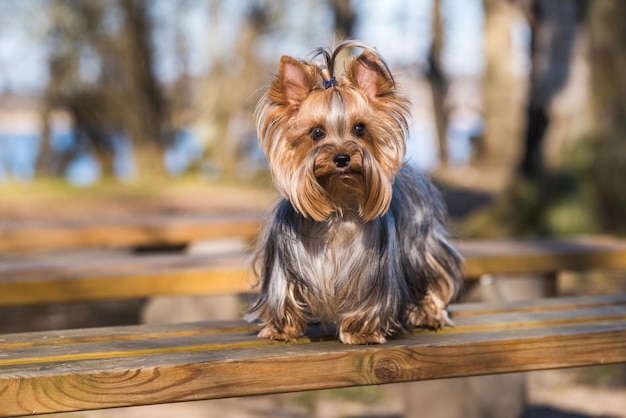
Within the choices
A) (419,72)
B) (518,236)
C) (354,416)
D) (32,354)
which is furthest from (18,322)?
(419,72)

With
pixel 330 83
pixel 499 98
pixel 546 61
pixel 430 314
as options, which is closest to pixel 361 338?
pixel 430 314

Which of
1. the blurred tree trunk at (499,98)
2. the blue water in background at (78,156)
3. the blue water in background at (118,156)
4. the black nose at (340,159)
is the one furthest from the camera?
the blue water in background at (78,156)

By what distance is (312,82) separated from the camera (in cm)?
261

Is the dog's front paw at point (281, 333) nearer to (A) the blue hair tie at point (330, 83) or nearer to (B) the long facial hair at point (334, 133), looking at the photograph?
(B) the long facial hair at point (334, 133)

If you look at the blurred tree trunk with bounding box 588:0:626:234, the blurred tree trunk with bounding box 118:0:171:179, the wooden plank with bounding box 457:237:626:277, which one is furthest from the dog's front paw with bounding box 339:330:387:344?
the blurred tree trunk with bounding box 118:0:171:179

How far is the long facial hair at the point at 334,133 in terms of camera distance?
251 cm

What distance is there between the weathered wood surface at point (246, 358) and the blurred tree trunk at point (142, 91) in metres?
9.80

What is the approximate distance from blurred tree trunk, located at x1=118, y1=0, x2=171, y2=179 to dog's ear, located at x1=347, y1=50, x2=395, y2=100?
991 centimetres

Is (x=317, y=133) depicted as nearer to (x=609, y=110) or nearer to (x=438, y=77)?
(x=609, y=110)

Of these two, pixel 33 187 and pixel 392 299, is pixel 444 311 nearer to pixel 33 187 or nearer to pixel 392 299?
pixel 392 299

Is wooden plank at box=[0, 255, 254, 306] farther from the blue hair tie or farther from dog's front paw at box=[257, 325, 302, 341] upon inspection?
the blue hair tie

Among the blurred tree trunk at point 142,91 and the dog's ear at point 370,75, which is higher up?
the blurred tree trunk at point 142,91

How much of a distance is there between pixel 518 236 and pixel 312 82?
444cm

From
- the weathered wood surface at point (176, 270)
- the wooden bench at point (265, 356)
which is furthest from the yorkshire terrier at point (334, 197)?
the weathered wood surface at point (176, 270)
